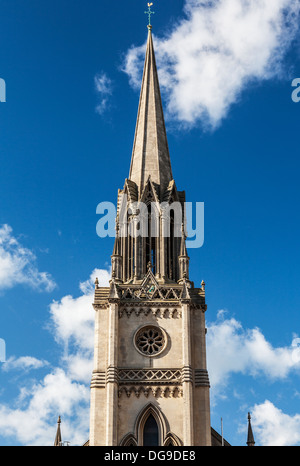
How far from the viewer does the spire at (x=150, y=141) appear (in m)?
60.9

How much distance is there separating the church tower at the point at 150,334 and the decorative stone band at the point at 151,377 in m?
0.06

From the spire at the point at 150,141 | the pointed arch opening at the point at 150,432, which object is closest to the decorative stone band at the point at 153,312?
the pointed arch opening at the point at 150,432

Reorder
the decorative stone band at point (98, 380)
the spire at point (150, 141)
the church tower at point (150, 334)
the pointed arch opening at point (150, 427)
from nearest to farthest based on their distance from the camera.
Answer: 1. the pointed arch opening at point (150, 427)
2. the church tower at point (150, 334)
3. the decorative stone band at point (98, 380)
4. the spire at point (150, 141)

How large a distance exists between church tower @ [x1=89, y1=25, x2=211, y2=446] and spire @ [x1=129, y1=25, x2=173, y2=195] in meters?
0.21

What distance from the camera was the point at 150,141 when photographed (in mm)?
62406

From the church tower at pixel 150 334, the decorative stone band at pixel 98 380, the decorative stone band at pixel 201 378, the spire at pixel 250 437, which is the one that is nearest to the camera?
the church tower at pixel 150 334

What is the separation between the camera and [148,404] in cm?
5084

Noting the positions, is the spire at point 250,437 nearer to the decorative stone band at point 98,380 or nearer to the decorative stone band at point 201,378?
the decorative stone band at point 201,378

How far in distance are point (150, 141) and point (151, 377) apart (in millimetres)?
19327

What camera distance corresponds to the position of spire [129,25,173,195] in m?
60.9

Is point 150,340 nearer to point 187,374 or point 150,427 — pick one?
point 187,374

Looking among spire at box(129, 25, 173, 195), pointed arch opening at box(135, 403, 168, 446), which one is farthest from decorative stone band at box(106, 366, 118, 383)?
spire at box(129, 25, 173, 195)

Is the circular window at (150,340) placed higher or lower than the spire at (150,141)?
Answer: lower
